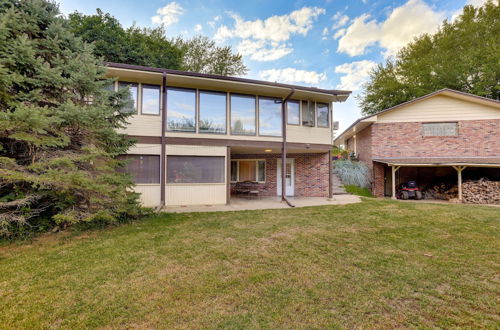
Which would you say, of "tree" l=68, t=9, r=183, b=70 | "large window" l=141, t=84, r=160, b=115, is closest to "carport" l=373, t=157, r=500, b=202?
"large window" l=141, t=84, r=160, b=115

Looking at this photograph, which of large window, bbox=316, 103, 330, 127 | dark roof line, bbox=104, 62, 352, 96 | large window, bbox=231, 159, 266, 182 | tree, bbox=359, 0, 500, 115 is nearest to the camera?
dark roof line, bbox=104, 62, 352, 96

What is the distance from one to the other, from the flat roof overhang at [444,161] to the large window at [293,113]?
20.7 ft

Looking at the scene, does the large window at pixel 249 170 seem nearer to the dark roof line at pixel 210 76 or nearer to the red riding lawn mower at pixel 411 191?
the dark roof line at pixel 210 76

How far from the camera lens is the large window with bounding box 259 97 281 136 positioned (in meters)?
10.2

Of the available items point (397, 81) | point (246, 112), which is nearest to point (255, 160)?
point (246, 112)

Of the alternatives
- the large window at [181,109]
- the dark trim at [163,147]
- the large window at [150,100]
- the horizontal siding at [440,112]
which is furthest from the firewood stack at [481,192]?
the large window at [150,100]

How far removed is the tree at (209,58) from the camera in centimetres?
2380

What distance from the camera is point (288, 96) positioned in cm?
1011

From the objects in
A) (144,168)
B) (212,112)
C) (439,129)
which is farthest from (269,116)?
(439,129)

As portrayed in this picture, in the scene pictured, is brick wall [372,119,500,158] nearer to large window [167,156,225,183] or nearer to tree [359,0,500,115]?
tree [359,0,500,115]

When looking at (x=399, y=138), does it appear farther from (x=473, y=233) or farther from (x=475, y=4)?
(x=475, y=4)

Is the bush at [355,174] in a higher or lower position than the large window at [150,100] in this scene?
lower

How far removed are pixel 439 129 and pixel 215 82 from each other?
44.2ft

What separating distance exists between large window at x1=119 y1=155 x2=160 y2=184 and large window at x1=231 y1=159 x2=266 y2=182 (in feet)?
17.0
